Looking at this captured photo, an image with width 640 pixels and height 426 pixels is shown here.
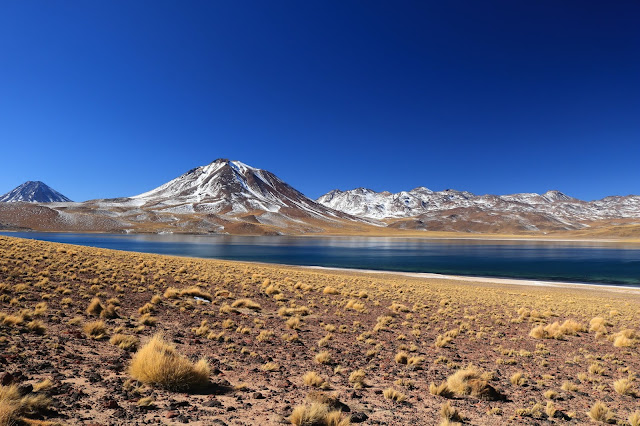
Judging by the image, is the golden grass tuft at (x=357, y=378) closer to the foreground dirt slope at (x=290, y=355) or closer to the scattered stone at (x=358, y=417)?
the foreground dirt slope at (x=290, y=355)

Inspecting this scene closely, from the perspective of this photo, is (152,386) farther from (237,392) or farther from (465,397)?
(465,397)

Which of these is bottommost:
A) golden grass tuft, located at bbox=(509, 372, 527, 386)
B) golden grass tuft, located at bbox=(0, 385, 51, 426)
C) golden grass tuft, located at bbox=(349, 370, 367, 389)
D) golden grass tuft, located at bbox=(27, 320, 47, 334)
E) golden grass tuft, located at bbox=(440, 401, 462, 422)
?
golden grass tuft, located at bbox=(509, 372, 527, 386)

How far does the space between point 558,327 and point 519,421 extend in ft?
35.2

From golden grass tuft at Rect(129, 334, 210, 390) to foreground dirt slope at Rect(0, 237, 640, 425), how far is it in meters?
0.21

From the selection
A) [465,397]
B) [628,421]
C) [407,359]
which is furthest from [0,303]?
[628,421]

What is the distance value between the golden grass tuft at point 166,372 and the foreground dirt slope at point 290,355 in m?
0.21

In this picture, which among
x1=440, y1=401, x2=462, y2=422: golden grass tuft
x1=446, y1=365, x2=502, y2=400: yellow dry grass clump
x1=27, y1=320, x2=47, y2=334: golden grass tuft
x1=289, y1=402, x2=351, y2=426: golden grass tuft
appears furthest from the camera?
x1=27, y1=320, x2=47, y2=334: golden grass tuft

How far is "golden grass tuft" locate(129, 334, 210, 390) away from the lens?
6707 millimetres

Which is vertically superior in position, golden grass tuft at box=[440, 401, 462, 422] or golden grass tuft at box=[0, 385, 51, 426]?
golden grass tuft at box=[0, 385, 51, 426]

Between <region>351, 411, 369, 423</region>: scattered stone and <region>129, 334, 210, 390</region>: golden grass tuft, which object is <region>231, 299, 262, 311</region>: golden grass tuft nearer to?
<region>129, 334, 210, 390</region>: golden grass tuft

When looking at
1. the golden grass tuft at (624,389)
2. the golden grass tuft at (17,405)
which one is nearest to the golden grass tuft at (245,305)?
the golden grass tuft at (17,405)

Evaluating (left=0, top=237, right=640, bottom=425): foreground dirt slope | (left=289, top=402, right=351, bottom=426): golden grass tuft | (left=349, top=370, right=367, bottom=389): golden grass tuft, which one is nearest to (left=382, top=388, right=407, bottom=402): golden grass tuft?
(left=0, top=237, right=640, bottom=425): foreground dirt slope

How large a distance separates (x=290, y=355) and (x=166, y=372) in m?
4.25

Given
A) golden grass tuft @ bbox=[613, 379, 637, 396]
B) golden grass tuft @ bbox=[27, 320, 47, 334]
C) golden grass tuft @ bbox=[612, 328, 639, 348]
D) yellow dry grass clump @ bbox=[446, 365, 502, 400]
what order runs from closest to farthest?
yellow dry grass clump @ bbox=[446, 365, 502, 400] → golden grass tuft @ bbox=[613, 379, 637, 396] → golden grass tuft @ bbox=[27, 320, 47, 334] → golden grass tuft @ bbox=[612, 328, 639, 348]
